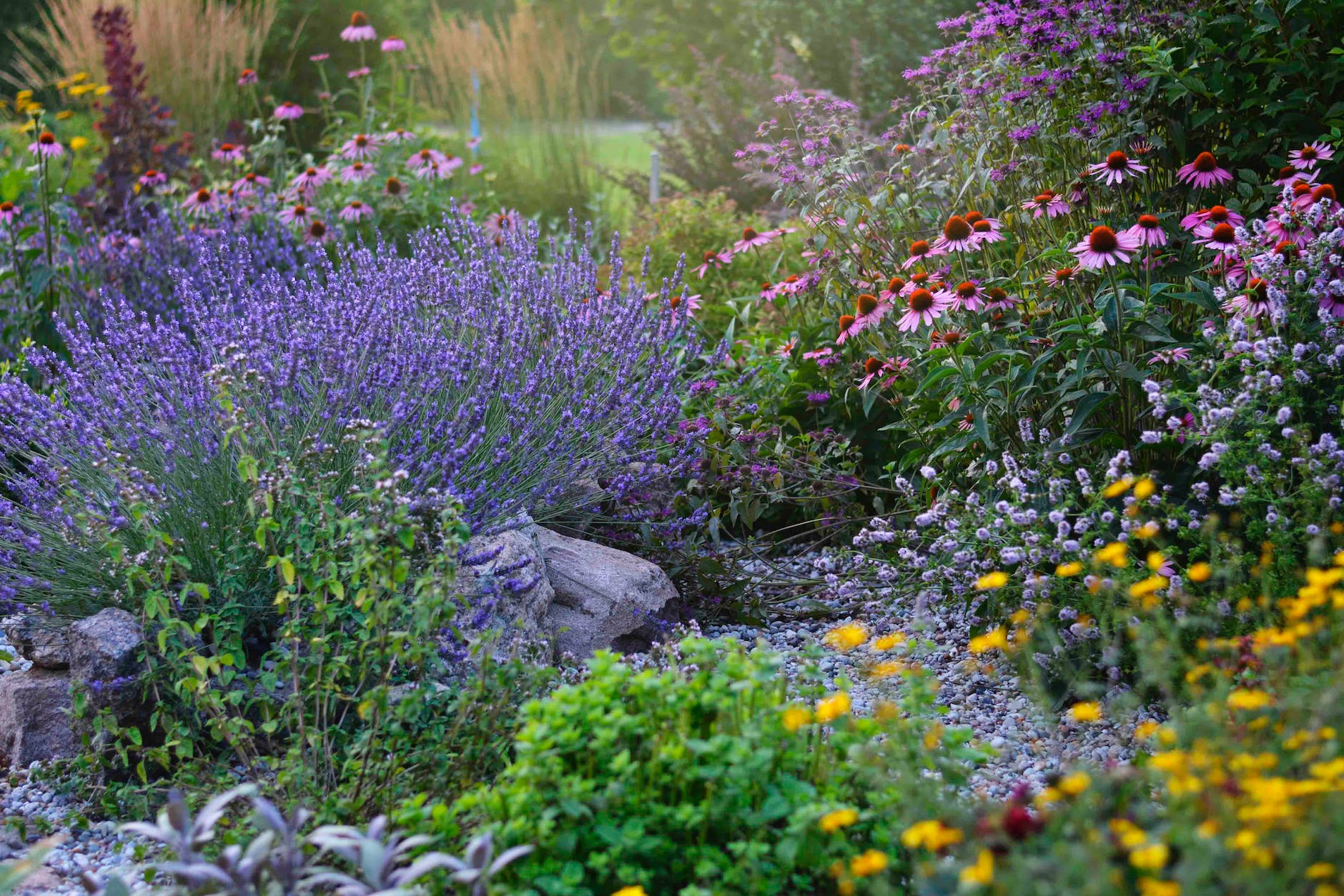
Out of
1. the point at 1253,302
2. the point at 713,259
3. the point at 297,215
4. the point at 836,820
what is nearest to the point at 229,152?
the point at 297,215

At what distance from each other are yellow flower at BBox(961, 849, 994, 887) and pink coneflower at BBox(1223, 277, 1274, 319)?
1.73 m

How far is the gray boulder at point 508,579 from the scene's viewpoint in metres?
2.70

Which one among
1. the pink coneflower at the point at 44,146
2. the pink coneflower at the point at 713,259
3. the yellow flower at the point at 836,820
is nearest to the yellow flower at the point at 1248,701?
the yellow flower at the point at 836,820

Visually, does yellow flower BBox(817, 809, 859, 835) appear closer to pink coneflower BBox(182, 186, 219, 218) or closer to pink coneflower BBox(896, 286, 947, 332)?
pink coneflower BBox(896, 286, 947, 332)

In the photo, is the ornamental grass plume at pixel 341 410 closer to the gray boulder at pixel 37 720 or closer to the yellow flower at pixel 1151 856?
the gray boulder at pixel 37 720

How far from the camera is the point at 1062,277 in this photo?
2914 mm

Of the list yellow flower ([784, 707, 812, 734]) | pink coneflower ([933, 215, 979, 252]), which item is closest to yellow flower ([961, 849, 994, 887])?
yellow flower ([784, 707, 812, 734])

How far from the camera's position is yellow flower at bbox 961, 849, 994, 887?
52.4 inches

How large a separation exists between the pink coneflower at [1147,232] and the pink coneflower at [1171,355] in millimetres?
268

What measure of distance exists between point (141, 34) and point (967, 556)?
796 cm

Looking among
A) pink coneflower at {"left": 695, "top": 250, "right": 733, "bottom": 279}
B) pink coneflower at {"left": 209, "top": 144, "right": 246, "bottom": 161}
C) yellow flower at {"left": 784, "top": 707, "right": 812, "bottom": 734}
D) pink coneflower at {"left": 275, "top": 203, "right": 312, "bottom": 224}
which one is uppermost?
pink coneflower at {"left": 209, "top": 144, "right": 246, "bottom": 161}

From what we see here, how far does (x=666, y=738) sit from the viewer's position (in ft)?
6.25

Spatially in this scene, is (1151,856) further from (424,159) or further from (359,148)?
(359,148)

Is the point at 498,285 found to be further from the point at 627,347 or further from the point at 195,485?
the point at 195,485
